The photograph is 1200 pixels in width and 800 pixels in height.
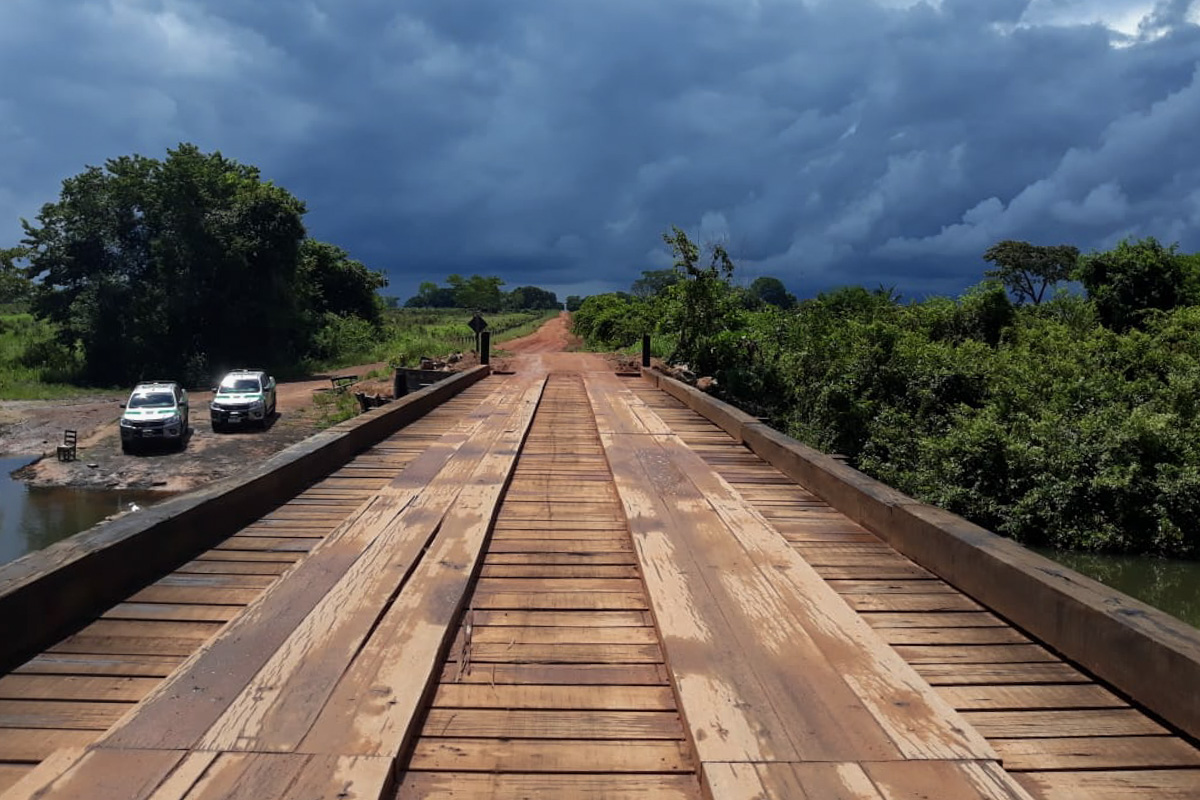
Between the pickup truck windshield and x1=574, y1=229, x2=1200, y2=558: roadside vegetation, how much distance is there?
16210mm

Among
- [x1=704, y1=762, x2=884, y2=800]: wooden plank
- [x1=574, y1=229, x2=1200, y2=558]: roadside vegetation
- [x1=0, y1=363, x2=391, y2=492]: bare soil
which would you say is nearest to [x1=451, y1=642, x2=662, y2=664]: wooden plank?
[x1=704, y1=762, x2=884, y2=800]: wooden plank

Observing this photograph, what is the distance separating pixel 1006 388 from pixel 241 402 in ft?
77.4

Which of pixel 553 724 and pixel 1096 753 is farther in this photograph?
pixel 553 724

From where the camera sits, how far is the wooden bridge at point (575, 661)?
6.64 ft

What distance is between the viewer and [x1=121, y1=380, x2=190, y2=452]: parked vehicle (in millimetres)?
24734

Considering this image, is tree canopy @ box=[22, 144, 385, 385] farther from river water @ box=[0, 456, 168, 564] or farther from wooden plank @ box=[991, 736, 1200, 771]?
wooden plank @ box=[991, 736, 1200, 771]

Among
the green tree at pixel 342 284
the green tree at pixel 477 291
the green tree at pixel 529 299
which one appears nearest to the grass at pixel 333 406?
the green tree at pixel 342 284

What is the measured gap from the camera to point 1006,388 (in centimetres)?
1592

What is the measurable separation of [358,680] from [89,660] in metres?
1.03

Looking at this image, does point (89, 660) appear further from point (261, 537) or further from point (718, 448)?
point (718, 448)

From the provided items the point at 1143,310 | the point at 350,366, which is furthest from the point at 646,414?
the point at 350,366

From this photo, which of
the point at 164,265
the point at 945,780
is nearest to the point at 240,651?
the point at 945,780

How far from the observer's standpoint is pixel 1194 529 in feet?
40.8

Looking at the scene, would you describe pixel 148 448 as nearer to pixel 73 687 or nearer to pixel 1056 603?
pixel 73 687
